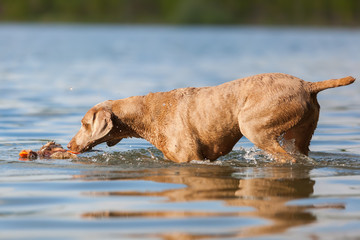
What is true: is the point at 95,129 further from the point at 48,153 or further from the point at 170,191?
the point at 170,191

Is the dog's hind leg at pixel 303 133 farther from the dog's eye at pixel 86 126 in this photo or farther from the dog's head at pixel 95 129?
the dog's eye at pixel 86 126

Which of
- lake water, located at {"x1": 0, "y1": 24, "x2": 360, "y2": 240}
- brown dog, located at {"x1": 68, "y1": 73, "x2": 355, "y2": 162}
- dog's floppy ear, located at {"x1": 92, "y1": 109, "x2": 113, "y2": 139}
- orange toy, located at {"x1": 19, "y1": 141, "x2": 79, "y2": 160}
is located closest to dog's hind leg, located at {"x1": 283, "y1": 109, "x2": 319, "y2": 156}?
brown dog, located at {"x1": 68, "y1": 73, "x2": 355, "y2": 162}

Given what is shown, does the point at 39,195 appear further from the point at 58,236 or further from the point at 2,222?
the point at 58,236

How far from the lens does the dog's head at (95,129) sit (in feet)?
28.6

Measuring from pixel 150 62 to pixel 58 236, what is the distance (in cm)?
2685

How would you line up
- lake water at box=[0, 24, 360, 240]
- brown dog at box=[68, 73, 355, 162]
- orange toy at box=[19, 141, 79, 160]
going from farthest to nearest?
orange toy at box=[19, 141, 79, 160]
brown dog at box=[68, 73, 355, 162]
lake water at box=[0, 24, 360, 240]

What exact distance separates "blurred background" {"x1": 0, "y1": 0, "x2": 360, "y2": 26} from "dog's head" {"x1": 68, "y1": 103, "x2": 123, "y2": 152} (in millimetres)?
96205

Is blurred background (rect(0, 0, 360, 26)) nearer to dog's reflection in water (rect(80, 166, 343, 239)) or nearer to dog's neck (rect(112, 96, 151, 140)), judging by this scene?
dog's neck (rect(112, 96, 151, 140))

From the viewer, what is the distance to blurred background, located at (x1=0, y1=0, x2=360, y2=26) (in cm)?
10577

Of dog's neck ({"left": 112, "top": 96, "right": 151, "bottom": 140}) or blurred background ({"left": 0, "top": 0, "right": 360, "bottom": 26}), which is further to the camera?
blurred background ({"left": 0, "top": 0, "right": 360, "bottom": 26})

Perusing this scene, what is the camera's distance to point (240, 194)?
6664mm

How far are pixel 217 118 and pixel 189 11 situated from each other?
10632 cm

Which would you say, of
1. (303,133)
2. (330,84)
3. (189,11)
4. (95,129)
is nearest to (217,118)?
(303,133)

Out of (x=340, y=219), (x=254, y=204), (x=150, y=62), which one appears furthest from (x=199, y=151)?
(x=150, y=62)
